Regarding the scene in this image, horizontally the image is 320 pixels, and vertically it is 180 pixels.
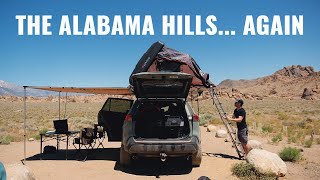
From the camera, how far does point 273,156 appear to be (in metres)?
8.09

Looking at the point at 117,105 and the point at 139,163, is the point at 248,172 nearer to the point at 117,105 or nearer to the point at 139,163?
the point at 139,163

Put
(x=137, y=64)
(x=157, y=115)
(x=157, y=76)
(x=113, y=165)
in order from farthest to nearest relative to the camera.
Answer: (x=137, y=64) → (x=113, y=165) → (x=157, y=115) → (x=157, y=76)

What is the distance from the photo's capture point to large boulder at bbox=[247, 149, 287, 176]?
7.70 metres

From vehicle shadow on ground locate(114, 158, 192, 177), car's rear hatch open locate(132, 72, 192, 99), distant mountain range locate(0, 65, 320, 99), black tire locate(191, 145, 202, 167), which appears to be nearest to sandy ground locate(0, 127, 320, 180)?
vehicle shadow on ground locate(114, 158, 192, 177)

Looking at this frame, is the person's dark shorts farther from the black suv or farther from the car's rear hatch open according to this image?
the car's rear hatch open

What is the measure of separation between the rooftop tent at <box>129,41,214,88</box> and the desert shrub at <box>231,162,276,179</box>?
4.96m

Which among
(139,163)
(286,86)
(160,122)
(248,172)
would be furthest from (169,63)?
(286,86)

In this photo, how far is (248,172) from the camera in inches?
305

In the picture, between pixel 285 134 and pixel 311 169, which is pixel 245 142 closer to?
pixel 311 169

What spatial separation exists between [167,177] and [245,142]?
272 centimetres

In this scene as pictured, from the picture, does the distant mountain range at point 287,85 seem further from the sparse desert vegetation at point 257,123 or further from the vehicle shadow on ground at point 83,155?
the vehicle shadow on ground at point 83,155

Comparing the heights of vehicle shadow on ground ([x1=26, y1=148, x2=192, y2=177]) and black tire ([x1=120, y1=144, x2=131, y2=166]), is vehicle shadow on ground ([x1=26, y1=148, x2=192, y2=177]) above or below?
below

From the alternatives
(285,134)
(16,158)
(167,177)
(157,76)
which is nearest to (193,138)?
(167,177)

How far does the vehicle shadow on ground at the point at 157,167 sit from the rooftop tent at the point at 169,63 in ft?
12.8
